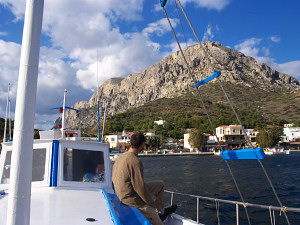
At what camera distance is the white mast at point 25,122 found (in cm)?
205

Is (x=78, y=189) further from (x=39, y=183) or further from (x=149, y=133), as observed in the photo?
(x=149, y=133)

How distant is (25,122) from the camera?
2.11 meters

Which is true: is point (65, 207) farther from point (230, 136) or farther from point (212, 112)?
point (212, 112)

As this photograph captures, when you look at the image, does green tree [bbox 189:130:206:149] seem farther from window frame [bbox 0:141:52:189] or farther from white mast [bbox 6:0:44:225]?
white mast [bbox 6:0:44:225]

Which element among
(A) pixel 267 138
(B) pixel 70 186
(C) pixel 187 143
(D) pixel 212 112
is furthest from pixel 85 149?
(D) pixel 212 112

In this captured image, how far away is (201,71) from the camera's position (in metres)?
170

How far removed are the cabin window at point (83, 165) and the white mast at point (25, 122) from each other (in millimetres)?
3848

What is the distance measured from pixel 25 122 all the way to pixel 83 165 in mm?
4264

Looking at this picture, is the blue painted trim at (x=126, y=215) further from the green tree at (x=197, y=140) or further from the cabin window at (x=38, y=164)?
the green tree at (x=197, y=140)

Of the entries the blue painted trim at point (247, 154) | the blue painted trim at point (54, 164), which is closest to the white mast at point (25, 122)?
the blue painted trim at point (54, 164)

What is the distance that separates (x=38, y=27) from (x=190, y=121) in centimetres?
11479

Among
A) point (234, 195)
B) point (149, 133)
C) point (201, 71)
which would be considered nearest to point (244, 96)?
point (201, 71)

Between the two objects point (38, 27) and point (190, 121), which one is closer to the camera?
point (38, 27)

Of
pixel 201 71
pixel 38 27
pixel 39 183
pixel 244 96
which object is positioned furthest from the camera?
pixel 201 71
